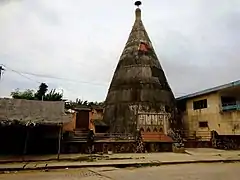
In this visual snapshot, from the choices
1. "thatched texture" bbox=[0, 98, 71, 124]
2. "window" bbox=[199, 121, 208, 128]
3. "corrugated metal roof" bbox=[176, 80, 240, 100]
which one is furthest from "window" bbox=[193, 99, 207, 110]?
"thatched texture" bbox=[0, 98, 71, 124]

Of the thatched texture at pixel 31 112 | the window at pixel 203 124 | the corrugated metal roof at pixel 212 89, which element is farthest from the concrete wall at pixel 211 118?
the thatched texture at pixel 31 112

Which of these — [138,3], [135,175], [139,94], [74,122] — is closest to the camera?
[135,175]

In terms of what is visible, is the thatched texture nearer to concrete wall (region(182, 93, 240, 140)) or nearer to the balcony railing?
the balcony railing

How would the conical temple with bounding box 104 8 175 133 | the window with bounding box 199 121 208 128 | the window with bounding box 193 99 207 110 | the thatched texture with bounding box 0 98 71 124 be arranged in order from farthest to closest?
the window with bounding box 193 99 207 110 → the window with bounding box 199 121 208 128 → the conical temple with bounding box 104 8 175 133 → the thatched texture with bounding box 0 98 71 124

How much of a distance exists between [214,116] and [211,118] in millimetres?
439

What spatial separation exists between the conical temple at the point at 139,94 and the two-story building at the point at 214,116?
243 cm

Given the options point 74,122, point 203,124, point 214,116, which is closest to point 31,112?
point 74,122

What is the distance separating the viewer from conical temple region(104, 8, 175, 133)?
24703 millimetres

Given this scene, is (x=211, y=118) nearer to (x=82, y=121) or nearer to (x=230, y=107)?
(x=230, y=107)

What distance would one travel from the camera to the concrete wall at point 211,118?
73.5 ft

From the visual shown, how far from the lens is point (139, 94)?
1015 inches

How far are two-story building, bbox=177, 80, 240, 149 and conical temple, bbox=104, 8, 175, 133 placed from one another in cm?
243

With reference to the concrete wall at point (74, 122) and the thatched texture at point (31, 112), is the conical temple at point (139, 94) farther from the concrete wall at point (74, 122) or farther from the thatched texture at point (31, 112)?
the thatched texture at point (31, 112)

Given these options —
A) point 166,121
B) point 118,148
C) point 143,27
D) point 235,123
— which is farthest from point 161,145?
point 143,27
